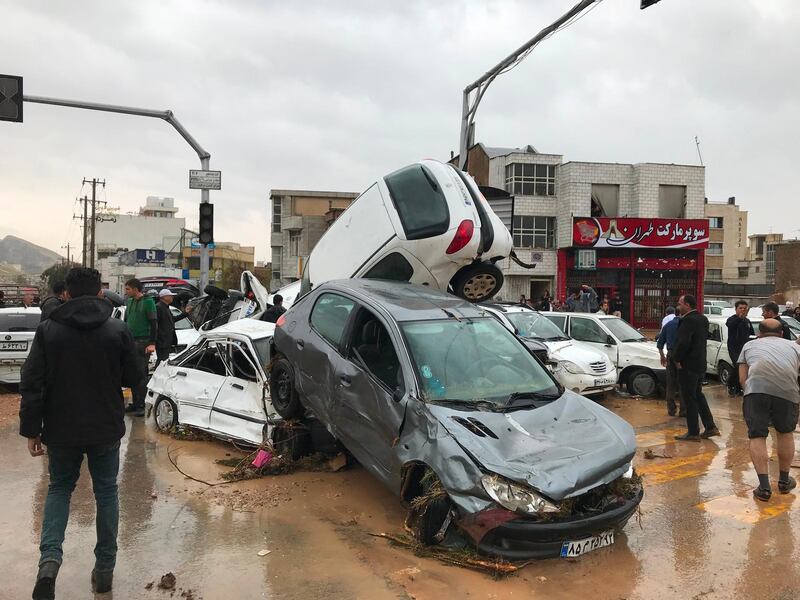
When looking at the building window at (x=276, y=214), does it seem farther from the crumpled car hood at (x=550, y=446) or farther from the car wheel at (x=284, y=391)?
the crumpled car hood at (x=550, y=446)

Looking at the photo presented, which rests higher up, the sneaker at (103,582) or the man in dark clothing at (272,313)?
the man in dark clothing at (272,313)

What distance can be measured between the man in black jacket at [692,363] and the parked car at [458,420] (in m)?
3.51

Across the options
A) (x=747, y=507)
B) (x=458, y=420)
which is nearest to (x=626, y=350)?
(x=747, y=507)

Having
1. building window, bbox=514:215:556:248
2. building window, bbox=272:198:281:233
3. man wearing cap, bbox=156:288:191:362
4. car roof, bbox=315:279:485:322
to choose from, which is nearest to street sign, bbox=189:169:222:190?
man wearing cap, bbox=156:288:191:362

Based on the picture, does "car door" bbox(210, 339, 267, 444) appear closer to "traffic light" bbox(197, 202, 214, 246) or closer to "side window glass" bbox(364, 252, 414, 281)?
"side window glass" bbox(364, 252, 414, 281)

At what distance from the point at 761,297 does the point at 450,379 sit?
5064 centimetres

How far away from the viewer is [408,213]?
23.0 ft

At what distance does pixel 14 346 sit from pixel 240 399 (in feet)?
19.2

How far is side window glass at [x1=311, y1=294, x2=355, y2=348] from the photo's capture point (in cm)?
571

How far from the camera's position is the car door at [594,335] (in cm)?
1174

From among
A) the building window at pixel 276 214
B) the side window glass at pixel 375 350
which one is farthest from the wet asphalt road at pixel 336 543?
the building window at pixel 276 214

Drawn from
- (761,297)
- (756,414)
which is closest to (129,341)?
Result: (756,414)

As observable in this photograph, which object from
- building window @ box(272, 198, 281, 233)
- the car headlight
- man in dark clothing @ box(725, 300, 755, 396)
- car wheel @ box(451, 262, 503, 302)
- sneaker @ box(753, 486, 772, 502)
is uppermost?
building window @ box(272, 198, 281, 233)

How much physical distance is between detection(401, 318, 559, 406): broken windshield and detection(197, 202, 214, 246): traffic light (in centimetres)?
862
